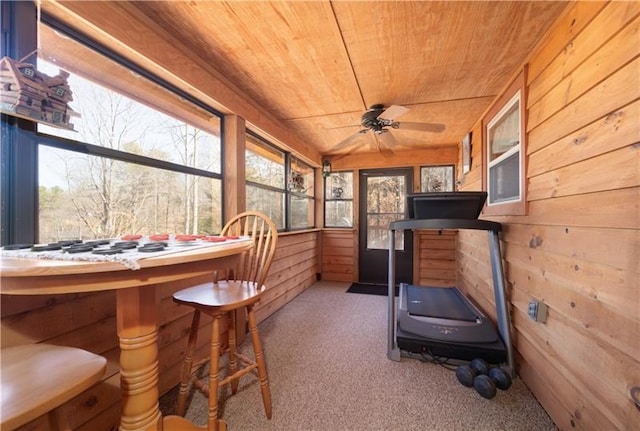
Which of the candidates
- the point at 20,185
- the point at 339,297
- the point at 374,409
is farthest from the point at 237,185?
the point at 339,297

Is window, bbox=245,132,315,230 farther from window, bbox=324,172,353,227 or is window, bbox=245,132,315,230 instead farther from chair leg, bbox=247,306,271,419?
chair leg, bbox=247,306,271,419

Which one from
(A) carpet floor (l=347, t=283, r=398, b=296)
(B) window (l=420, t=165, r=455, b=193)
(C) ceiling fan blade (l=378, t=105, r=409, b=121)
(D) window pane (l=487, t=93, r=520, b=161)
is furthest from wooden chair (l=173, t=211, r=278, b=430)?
(B) window (l=420, t=165, r=455, b=193)

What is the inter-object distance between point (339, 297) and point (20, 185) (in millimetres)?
3084

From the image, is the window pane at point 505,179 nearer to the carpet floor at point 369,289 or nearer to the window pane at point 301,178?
the carpet floor at point 369,289

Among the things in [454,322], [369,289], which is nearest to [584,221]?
[454,322]

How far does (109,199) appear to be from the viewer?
1.38 metres

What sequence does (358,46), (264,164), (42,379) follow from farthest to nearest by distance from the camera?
(264,164), (358,46), (42,379)

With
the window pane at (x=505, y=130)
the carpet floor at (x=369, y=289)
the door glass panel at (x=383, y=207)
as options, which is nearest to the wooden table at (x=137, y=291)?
the window pane at (x=505, y=130)

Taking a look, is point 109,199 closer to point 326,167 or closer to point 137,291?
point 137,291

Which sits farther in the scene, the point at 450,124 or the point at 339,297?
the point at 339,297

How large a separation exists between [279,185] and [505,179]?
2.49m

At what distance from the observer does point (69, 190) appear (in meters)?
1.20

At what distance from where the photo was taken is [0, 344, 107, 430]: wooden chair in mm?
556

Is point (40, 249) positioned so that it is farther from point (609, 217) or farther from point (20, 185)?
point (609, 217)
